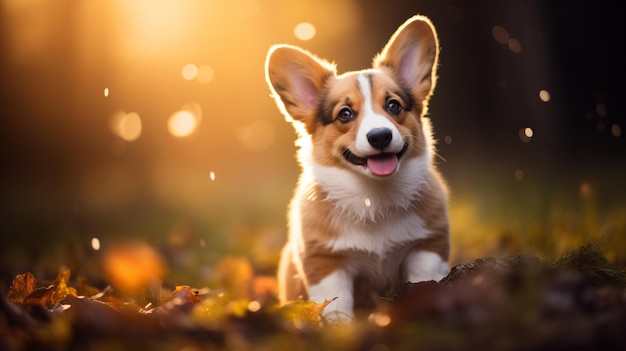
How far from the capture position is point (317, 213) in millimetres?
3479

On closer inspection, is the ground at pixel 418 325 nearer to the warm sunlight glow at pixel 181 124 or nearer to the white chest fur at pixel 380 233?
the white chest fur at pixel 380 233

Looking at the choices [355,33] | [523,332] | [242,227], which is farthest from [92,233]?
[523,332]

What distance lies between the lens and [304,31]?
26.1 feet

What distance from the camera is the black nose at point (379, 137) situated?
3.13m

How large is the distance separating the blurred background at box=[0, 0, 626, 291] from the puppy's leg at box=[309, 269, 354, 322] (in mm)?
2019

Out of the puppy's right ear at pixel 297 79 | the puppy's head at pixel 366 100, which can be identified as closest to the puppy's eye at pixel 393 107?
the puppy's head at pixel 366 100

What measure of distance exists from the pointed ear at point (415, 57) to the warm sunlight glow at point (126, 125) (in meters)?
4.75

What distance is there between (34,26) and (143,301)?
19.4ft

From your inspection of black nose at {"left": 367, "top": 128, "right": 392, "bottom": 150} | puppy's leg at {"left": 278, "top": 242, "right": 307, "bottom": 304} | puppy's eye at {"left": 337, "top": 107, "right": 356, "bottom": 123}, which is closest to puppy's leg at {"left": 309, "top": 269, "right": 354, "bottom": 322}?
puppy's leg at {"left": 278, "top": 242, "right": 307, "bottom": 304}

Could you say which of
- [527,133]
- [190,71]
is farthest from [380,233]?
[190,71]

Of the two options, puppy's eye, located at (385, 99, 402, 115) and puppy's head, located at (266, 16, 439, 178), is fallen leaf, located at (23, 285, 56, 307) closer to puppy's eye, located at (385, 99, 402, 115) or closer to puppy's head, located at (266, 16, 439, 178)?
puppy's head, located at (266, 16, 439, 178)

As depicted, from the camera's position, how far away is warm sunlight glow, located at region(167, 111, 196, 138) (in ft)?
27.6

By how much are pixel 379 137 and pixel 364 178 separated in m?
0.40

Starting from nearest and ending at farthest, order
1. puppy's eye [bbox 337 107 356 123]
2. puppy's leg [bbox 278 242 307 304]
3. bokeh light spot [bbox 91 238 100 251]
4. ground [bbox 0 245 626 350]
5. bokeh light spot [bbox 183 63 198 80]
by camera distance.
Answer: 1. ground [bbox 0 245 626 350]
2. puppy's eye [bbox 337 107 356 123]
3. puppy's leg [bbox 278 242 307 304]
4. bokeh light spot [bbox 91 238 100 251]
5. bokeh light spot [bbox 183 63 198 80]
